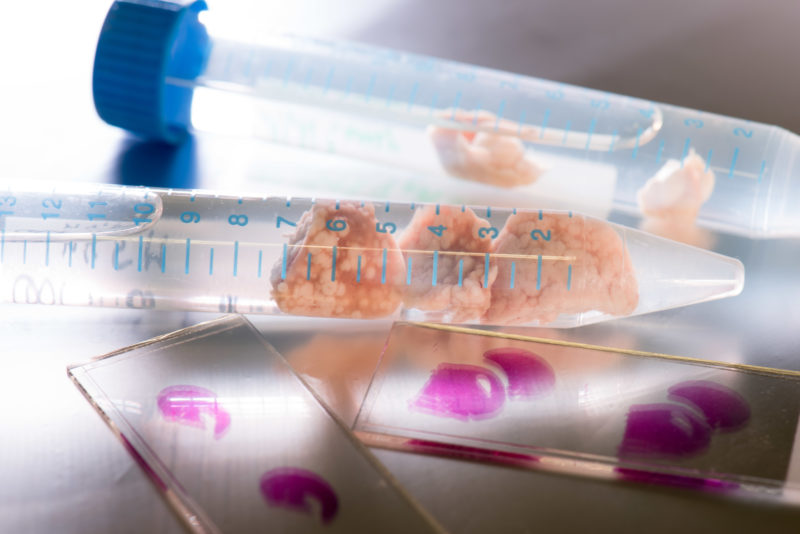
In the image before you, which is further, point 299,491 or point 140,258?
point 140,258

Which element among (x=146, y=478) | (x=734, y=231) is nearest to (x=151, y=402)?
(x=146, y=478)

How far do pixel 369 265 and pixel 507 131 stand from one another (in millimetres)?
473

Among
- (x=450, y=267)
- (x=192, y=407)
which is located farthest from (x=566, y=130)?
(x=192, y=407)

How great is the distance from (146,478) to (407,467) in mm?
210

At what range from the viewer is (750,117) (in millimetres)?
1440

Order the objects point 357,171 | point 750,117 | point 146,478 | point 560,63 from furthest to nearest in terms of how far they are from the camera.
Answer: point 560,63 < point 750,117 < point 357,171 < point 146,478

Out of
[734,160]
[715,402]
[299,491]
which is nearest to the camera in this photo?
[299,491]

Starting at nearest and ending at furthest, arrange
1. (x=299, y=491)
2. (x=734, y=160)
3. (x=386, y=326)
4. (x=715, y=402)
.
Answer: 1. (x=299, y=491)
2. (x=715, y=402)
3. (x=386, y=326)
4. (x=734, y=160)

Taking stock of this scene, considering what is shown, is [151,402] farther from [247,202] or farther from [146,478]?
[247,202]

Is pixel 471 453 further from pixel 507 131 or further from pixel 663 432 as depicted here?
pixel 507 131

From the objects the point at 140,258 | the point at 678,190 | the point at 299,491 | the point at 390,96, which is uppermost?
the point at 390,96

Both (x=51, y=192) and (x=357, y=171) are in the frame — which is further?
(x=357, y=171)

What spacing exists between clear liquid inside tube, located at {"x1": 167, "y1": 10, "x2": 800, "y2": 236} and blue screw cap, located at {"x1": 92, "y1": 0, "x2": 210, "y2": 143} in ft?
0.09

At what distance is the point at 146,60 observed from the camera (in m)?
1.17
